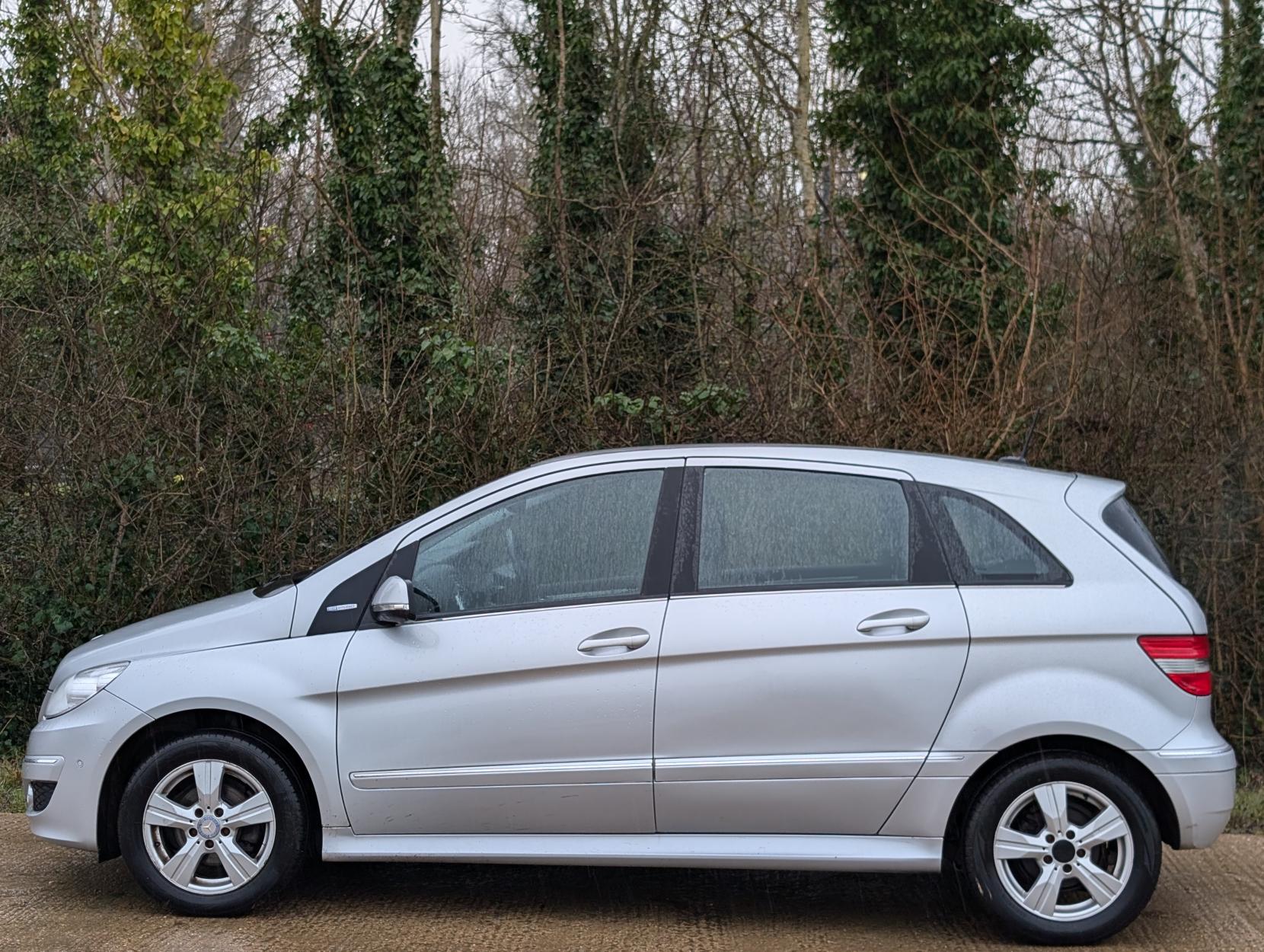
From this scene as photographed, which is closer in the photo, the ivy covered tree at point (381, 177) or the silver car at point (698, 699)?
the silver car at point (698, 699)

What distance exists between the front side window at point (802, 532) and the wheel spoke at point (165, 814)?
2.09m

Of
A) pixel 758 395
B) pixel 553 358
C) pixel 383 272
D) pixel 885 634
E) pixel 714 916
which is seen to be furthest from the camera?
pixel 383 272

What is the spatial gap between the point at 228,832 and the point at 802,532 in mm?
2397

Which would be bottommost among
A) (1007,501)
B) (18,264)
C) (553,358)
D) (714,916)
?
(714,916)

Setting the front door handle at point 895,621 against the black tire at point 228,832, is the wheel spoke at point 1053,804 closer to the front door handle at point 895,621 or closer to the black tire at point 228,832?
the front door handle at point 895,621

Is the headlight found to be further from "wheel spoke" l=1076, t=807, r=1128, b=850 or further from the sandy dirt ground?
"wheel spoke" l=1076, t=807, r=1128, b=850

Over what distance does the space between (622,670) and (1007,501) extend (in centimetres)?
155

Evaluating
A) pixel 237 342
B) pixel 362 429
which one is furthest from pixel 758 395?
pixel 237 342

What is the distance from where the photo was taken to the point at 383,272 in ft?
45.0

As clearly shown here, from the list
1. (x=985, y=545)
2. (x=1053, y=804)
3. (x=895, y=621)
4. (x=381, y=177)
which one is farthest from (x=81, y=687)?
(x=381, y=177)

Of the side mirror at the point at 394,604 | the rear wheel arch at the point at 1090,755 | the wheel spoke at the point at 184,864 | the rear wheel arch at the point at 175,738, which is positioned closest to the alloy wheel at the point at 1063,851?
the rear wheel arch at the point at 1090,755

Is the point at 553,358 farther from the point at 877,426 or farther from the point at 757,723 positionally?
the point at 757,723

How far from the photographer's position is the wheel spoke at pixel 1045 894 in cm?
482

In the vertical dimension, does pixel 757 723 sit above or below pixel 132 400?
below
